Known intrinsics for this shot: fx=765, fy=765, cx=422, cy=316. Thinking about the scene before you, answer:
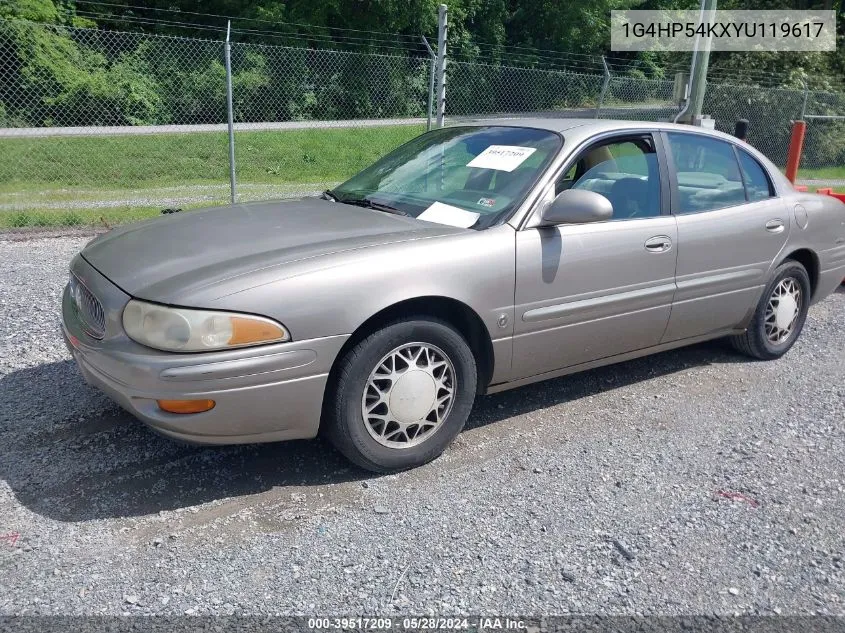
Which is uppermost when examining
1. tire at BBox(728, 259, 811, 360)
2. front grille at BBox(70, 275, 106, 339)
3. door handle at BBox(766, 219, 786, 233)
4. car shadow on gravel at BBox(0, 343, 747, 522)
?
door handle at BBox(766, 219, 786, 233)

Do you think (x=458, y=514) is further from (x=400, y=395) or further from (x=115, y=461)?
(x=115, y=461)

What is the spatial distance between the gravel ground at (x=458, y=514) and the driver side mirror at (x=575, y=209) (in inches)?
43.7

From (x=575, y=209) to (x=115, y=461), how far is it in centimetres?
243

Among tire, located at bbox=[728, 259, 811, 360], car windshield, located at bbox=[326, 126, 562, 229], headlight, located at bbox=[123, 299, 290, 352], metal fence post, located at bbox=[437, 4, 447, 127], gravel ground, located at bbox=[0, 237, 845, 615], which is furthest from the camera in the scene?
metal fence post, located at bbox=[437, 4, 447, 127]

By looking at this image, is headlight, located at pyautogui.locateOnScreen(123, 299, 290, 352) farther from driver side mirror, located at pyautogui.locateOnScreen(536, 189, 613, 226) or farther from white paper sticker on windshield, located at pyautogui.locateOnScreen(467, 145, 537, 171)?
white paper sticker on windshield, located at pyautogui.locateOnScreen(467, 145, 537, 171)

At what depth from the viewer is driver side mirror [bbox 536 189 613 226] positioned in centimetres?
364

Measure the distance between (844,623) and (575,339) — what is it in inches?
69.1

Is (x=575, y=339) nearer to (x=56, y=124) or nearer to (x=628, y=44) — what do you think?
(x=56, y=124)

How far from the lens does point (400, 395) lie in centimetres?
336

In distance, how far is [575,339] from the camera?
3.93m

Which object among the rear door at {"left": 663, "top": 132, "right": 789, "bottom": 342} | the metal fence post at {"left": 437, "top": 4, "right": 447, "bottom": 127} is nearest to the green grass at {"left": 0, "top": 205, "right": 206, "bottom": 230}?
the metal fence post at {"left": 437, "top": 4, "right": 447, "bottom": 127}

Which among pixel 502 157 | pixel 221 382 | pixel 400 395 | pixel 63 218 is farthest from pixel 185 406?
pixel 63 218

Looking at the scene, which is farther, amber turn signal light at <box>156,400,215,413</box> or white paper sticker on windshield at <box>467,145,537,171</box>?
white paper sticker on windshield at <box>467,145,537,171</box>

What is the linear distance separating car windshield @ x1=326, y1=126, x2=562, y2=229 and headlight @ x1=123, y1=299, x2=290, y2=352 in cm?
122
